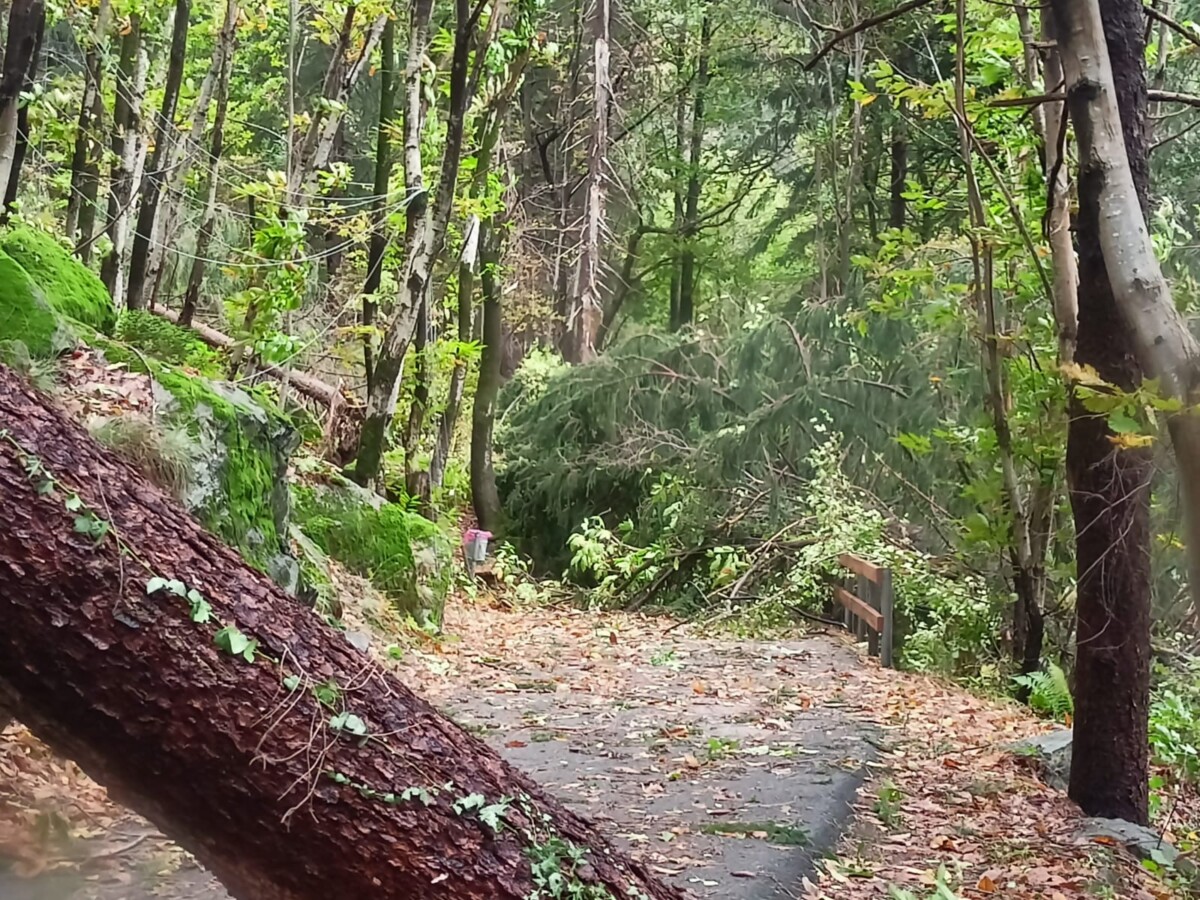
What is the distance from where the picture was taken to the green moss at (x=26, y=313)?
5.17 m

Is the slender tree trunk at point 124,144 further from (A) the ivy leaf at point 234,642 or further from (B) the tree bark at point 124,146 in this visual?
(A) the ivy leaf at point 234,642

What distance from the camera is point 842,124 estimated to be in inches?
661

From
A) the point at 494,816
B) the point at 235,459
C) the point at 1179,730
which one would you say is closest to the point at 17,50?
the point at 235,459

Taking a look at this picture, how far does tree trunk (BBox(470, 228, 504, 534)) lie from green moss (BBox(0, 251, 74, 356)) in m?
9.72

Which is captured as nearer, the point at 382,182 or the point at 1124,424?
the point at 1124,424

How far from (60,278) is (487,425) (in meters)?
9.61

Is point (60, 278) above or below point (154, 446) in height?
above

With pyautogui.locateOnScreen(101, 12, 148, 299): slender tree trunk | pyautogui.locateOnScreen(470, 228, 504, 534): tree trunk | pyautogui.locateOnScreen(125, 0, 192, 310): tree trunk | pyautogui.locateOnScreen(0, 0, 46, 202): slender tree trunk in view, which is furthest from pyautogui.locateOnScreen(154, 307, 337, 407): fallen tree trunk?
pyautogui.locateOnScreen(0, 0, 46, 202): slender tree trunk

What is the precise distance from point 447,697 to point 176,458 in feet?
9.77

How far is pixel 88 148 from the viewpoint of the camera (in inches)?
444

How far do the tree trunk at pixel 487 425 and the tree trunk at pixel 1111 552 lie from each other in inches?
406

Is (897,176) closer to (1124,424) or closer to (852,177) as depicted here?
(852,177)

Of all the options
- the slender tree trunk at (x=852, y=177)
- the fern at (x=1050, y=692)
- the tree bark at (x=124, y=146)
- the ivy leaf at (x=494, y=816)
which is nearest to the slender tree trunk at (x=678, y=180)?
the slender tree trunk at (x=852, y=177)

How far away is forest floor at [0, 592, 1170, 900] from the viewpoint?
3941mm
